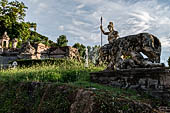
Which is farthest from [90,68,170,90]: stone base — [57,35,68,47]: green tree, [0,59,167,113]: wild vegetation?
[57,35,68,47]: green tree

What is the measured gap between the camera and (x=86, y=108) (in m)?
3.30

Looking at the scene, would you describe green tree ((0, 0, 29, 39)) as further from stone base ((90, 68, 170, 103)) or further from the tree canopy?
stone base ((90, 68, 170, 103))

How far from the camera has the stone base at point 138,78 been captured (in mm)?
4077

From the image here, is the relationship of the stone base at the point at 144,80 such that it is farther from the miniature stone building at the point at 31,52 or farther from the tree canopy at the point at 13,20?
the tree canopy at the point at 13,20

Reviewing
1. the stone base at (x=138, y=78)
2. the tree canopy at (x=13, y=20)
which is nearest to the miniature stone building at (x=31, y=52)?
the tree canopy at (x=13, y=20)

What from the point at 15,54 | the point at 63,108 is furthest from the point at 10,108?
the point at 15,54

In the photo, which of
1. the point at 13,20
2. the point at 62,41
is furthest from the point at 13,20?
the point at 62,41

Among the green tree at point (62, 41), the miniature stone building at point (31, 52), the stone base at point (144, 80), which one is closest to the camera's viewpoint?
the stone base at point (144, 80)

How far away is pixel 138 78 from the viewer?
15.1ft

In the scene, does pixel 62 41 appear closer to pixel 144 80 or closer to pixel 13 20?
pixel 13 20

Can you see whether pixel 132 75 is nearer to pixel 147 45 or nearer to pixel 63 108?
pixel 147 45

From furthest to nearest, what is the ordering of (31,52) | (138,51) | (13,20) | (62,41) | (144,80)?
1. (62,41)
2. (13,20)
3. (31,52)
4. (138,51)
5. (144,80)

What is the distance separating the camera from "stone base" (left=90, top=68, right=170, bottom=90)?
4.08 meters

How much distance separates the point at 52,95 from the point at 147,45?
10.5ft
